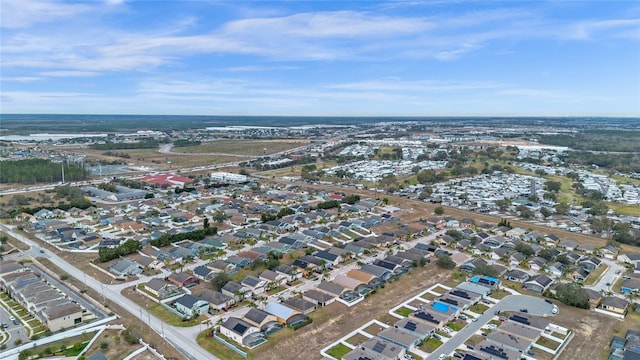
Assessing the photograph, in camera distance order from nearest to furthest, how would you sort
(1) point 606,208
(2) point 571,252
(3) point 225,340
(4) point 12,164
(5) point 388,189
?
(3) point 225,340 < (2) point 571,252 < (1) point 606,208 < (5) point 388,189 < (4) point 12,164

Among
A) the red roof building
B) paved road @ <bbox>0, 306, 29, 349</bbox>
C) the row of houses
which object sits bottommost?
paved road @ <bbox>0, 306, 29, 349</bbox>

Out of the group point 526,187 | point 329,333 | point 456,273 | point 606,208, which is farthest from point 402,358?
point 526,187

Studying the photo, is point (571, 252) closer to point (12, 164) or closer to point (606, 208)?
point (606, 208)

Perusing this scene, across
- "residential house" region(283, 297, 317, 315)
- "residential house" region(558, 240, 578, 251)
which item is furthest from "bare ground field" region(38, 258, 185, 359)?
"residential house" region(558, 240, 578, 251)

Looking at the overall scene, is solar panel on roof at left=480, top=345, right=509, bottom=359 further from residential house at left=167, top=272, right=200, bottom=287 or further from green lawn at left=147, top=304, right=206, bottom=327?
residential house at left=167, top=272, right=200, bottom=287

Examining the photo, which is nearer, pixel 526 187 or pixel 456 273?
pixel 456 273

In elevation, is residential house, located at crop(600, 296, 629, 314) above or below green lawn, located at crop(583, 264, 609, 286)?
above
